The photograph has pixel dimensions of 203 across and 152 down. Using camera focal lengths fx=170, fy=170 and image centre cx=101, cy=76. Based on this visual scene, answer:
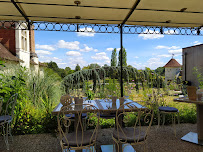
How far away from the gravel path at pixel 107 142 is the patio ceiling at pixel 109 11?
2.45m

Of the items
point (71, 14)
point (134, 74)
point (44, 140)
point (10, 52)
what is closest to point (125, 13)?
point (71, 14)

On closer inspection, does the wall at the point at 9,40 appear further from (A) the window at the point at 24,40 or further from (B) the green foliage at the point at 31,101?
(B) the green foliage at the point at 31,101

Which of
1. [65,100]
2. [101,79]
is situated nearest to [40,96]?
[65,100]

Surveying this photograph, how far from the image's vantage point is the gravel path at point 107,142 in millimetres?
2916

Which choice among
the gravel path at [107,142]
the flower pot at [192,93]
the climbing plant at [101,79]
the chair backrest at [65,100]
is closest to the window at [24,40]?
the climbing plant at [101,79]

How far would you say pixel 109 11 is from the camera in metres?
3.28

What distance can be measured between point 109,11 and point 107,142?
2490 millimetres

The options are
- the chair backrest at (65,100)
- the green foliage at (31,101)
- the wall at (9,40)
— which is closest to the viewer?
the chair backrest at (65,100)

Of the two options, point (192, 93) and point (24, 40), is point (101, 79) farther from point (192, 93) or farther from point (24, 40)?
point (24, 40)

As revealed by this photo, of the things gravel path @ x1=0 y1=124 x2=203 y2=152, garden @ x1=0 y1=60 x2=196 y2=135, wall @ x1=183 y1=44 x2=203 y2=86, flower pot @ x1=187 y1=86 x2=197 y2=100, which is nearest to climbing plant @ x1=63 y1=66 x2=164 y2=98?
garden @ x1=0 y1=60 x2=196 y2=135

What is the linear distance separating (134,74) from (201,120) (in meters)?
3.70

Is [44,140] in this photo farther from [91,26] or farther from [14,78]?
[91,26]

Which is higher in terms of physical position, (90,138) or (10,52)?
(10,52)

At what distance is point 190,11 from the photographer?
11.0 feet
